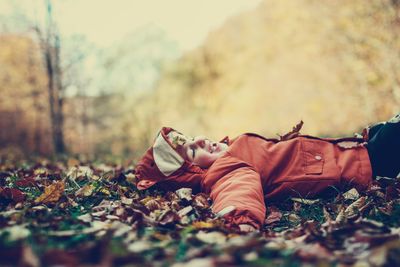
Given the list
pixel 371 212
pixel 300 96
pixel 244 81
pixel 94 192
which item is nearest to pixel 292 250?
pixel 371 212

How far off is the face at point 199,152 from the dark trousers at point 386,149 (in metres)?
1.29

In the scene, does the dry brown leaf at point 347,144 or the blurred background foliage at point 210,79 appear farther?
the blurred background foliage at point 210,79

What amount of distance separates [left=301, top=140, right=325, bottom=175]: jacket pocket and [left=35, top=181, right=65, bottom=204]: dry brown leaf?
1.94 metres

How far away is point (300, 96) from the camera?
75.5 feet

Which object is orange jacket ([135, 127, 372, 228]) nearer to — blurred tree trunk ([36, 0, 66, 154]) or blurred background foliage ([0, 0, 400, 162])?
blurred background foliage ([0, 0, 400, 162])

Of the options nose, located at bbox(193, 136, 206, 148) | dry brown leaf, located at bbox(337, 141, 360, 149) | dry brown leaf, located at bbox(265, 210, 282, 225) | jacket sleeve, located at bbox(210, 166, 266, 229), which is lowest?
dry brown leaf, located at bbox(265, 210, 282, 225)

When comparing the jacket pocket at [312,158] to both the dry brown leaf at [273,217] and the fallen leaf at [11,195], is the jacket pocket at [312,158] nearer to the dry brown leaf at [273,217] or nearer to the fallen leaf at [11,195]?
the dry brown leaf at [273,217]

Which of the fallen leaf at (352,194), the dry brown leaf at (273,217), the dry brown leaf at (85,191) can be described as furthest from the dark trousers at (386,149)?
the dry brown leaf at (85,191)

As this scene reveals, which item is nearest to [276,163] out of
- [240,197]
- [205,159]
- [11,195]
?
[205,159]

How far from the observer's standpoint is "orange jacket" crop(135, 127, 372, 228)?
11.2 ft

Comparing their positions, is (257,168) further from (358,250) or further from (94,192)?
(358,250)

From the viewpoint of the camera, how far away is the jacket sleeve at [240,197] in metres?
2.68

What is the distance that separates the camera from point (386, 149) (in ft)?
11.5

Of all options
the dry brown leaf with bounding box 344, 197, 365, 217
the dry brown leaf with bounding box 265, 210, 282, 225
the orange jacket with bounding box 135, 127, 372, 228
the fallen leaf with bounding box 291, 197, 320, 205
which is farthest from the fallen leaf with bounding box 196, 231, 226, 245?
the fallen leaf with bounding box 291, 197, 320, 205
